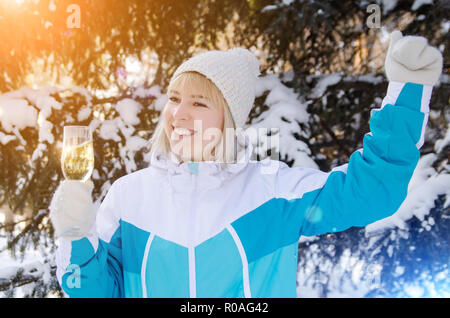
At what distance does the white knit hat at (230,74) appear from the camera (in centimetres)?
159

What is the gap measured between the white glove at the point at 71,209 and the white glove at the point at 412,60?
3.76 ft

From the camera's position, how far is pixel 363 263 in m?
2.86

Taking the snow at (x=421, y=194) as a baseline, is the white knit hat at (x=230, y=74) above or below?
above

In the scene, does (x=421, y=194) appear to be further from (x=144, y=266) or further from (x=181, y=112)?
(x=144, y=266)

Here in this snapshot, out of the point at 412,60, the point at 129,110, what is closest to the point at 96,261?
the point at 412,60

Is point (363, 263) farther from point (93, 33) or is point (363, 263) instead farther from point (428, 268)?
point (93, 33)

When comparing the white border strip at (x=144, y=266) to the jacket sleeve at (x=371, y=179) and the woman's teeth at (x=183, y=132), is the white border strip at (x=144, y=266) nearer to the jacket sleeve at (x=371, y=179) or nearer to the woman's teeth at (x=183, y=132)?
the woman's teeth at (x=183, y=132)

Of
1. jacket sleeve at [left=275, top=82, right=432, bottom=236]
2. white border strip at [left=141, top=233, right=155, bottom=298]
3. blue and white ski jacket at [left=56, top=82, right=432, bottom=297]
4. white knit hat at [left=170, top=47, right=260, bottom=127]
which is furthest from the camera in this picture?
white knit hat at [left=170, top=47, right=260, bottom=127]

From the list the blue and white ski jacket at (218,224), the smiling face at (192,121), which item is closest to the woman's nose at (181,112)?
the smiling face at (192,121)

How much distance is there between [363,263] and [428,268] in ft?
1.55

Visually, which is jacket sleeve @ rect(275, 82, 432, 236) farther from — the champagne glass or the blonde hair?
the champagne glass

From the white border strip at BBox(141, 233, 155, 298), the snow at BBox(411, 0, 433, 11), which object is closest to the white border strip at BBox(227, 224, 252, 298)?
the white border strip at BBox(141, 233, 155, 298)

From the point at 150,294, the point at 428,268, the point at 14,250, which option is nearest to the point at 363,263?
the point at 428,268

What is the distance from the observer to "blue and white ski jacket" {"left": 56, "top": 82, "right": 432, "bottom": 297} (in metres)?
1.34
